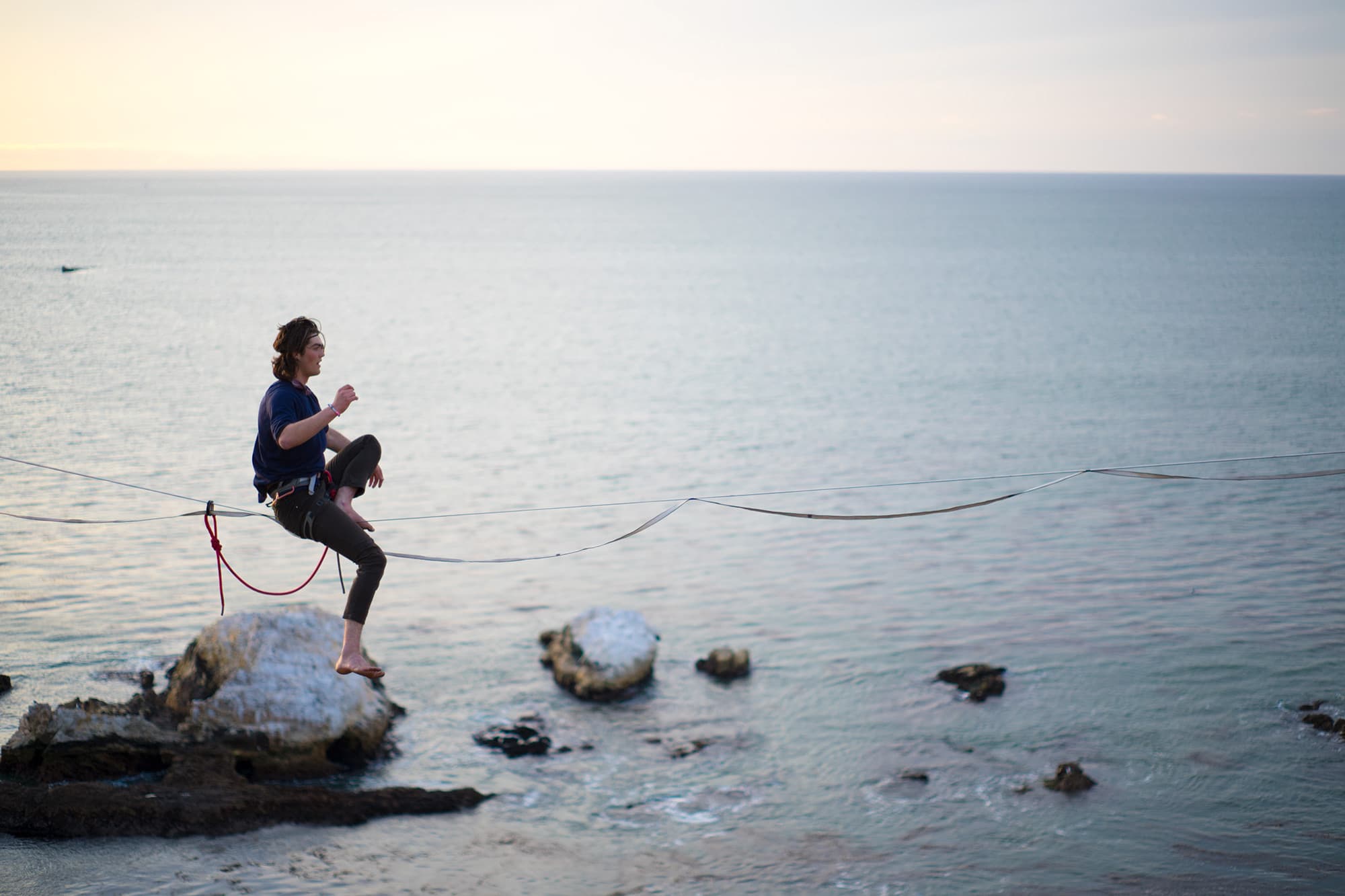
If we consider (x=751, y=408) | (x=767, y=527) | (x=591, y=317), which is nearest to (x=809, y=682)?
(x=767, y=527)

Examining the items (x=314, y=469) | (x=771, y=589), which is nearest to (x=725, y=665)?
(x=771, y=589)

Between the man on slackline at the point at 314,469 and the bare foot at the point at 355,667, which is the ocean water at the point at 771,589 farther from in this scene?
the man on slackline at the point at 314,469

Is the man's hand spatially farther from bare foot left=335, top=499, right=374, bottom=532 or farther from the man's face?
bare foot left=335, top=499, right=374, bottom=532

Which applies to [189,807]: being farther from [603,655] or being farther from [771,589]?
[771,589]

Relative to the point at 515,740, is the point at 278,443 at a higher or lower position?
higher

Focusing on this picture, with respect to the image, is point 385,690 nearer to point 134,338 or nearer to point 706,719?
point 706,719

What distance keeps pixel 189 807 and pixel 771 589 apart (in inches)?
513

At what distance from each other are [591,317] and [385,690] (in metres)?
58.6

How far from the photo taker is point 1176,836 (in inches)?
564

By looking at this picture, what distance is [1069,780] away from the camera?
15.3 meters

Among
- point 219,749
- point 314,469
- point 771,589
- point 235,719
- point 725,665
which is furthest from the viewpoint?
→ point 771,589

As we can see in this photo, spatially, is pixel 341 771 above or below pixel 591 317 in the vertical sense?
below

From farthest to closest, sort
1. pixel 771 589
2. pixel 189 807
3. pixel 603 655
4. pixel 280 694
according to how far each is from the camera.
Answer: pixel 771 589, pixel 603 655, pixel 280 694, pixel 189 807

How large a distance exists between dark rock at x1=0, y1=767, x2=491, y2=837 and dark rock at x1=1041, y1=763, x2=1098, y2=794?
802cm
